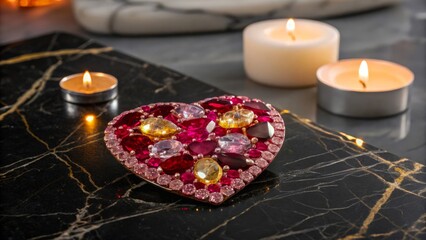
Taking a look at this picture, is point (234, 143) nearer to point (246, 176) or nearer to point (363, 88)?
point (246, 176)

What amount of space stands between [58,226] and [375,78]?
66 centimetres

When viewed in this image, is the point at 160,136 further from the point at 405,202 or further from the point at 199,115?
the point at 405,202

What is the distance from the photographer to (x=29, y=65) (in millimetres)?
1268

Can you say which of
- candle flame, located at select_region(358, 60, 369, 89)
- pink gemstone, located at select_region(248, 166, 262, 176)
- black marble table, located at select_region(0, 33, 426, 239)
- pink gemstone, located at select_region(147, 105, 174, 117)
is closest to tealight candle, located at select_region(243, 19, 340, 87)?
candle flame, located at select_region(358, 60, 369, 89)

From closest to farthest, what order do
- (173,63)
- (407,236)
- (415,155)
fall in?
(407,236)
(415,155)
(173,63)

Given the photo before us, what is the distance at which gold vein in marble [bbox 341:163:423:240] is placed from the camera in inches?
29.6

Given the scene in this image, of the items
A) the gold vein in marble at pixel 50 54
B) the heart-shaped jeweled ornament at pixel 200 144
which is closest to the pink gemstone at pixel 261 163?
the heart-shaped jeweled ornament at pixel 200 144

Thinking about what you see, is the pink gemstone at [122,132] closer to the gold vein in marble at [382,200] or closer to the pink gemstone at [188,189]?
the pink gemstone at [188,189]

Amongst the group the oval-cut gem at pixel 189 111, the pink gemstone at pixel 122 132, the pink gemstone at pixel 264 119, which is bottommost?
the pink gemstone at pixel 264 119

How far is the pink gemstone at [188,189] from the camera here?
801mm

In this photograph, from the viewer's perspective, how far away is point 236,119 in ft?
2.99

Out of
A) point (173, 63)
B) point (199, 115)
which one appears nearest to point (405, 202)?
point (199, 115)

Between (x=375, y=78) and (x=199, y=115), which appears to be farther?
(x=375, y=78)

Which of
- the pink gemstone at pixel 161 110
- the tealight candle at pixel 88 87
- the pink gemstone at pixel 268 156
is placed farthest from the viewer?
the tealight candle at pixel 88 87
